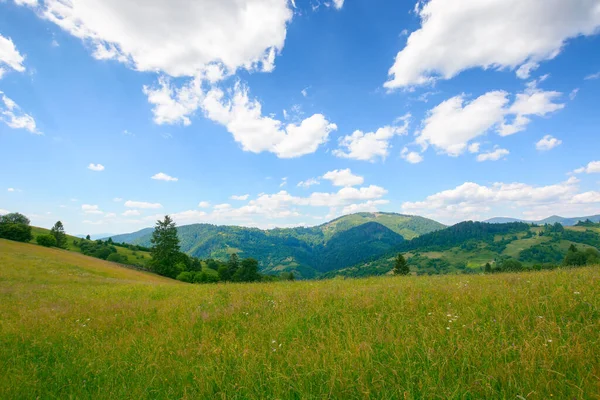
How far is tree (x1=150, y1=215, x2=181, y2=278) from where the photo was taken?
224 ft

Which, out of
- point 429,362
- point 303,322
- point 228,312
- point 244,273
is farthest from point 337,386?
point 244,273

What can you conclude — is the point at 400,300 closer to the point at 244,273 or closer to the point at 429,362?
the point at 429,362

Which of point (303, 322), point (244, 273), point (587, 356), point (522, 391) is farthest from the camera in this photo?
point (244, 273)

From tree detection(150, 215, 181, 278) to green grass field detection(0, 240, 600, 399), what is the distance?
6553 cm

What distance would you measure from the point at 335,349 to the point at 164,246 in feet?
246

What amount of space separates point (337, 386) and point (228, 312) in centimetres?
482

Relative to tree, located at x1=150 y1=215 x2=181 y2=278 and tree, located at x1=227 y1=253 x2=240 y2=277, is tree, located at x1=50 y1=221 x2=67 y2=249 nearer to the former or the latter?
tree, located at x1=150 y1=215 x2=181 y2=278

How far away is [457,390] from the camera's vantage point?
10.2 ft

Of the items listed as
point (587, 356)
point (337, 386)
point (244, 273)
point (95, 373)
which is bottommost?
point (244, 273)

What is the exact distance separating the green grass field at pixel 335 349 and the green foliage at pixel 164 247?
2581 inches

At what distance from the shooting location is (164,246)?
69438 mm

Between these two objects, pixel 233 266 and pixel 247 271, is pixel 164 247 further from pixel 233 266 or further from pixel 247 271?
pixel 233 266

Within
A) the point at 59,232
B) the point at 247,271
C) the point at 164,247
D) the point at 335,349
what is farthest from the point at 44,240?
the point at 335,349

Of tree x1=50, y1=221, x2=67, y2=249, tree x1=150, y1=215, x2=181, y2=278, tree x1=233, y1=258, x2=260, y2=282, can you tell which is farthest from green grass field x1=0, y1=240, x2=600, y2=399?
tree x1=50, y1=221, x2=67, y2=249
